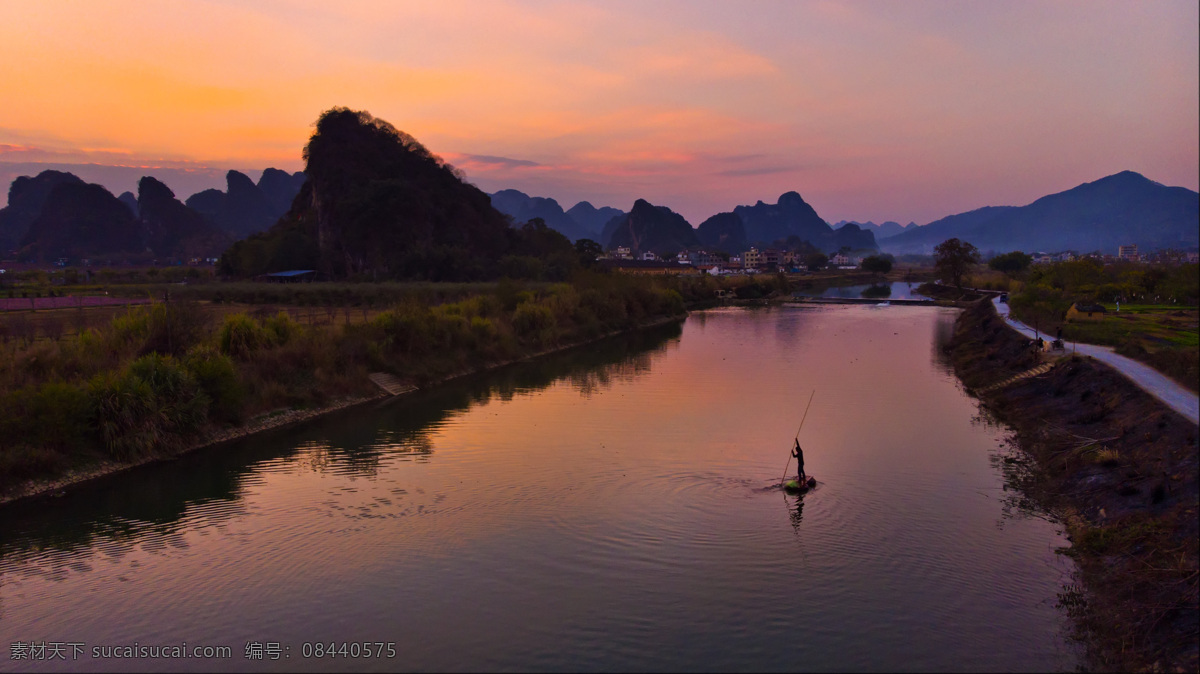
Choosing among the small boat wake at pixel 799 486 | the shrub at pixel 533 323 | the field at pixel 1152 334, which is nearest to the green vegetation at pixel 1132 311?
the field at pixel 1152 334

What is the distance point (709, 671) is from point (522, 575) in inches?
154

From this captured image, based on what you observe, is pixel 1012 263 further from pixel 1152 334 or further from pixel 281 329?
pixel 281 329

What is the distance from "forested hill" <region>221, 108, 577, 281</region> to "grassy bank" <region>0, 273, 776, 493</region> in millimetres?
44295

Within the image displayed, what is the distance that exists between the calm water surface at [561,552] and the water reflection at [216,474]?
92 millimetres

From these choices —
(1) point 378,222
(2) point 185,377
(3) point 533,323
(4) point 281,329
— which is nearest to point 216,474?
(2) point 185,377

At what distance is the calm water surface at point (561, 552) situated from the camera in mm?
10180

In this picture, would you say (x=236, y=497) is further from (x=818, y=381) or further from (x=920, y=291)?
(x=920, y=291)

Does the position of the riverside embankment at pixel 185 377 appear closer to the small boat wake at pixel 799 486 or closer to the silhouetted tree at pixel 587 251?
the small boat wake at pixel 799 486

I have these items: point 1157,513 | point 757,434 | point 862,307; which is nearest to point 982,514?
point 1157,513

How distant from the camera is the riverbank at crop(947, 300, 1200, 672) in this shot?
9.48 m

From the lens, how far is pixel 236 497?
53.5 feet

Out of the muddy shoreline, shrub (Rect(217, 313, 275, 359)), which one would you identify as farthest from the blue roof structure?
shrub (Rect(217, 313, 275, 359))

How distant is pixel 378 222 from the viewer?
81562 millimetres

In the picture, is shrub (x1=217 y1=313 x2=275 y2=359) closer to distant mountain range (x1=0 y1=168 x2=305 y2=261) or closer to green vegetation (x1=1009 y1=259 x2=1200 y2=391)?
green vegetation (x1=1009 y1=259 x2=1200 y2=391)
